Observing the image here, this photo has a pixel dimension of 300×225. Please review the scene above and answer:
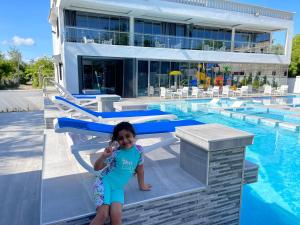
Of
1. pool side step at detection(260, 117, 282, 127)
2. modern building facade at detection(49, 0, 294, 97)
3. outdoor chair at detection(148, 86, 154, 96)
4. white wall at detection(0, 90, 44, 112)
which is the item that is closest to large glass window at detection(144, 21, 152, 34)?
modern building facade at detection(49, 0, 294, 97)

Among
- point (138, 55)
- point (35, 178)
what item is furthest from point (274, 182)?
point (138, 55)

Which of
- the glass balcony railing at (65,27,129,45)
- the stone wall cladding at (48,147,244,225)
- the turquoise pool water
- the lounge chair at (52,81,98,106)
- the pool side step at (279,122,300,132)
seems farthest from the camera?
the glass balcony railing at (65,27,129,45)

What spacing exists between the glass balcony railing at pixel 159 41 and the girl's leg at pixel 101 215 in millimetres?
14356

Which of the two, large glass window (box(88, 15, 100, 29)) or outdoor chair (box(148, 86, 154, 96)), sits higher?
large glass window (box(88, 15, 100, 29))

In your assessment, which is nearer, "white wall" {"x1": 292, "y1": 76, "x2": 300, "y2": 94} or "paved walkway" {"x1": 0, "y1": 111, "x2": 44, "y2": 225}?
"paved walkway" {"x1": 0, "y1": 111, "x2": 44, "y2": 225}

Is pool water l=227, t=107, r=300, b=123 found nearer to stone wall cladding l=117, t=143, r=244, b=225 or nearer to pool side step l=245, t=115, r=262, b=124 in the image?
pool side step l=245, t=115, r=262, b=124

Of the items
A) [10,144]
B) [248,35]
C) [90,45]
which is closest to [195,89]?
[90,45]

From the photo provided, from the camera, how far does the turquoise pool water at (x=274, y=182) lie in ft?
12.5

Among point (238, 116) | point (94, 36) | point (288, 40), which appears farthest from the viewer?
point (288, 40)

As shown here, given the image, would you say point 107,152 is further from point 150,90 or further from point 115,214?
point 150,90

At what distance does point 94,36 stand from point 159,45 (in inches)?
196

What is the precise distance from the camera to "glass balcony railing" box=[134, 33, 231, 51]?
17000 millimetres

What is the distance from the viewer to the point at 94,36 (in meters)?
15.2

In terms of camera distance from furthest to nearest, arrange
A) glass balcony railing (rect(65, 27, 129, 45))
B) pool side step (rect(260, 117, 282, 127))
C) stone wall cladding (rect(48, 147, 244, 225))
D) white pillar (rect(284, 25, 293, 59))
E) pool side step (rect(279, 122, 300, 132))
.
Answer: white pillar (rect(284, 25, 293, 59)) < glass balcony railing (rect(65, 27, 129, 45)) < pool side step (rect(260, 117, 282, 127)) < pool side step (rect(279, 122, 300, 132)) < stone wall cladding (rect(48, 147, 244, 225))
